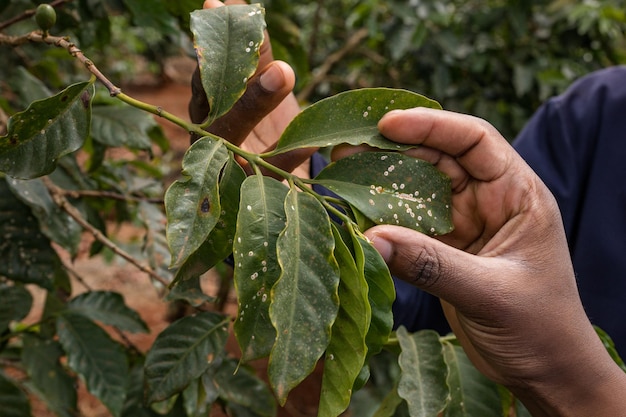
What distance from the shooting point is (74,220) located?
983 mm

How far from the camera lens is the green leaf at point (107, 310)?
41.1 inches

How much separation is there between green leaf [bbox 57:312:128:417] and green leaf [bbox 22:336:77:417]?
45 millimetres

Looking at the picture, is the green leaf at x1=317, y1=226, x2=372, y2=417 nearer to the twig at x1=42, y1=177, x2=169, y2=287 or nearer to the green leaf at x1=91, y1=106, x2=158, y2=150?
the twig at x1=42, y1=177, x2=169, y2=287

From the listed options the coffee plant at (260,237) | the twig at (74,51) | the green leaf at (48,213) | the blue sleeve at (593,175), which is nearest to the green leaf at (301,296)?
the coffee plant at (260,237)

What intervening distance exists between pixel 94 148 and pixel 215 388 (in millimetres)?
489

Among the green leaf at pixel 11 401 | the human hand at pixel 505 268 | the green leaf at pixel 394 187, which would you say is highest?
the green leaf at pixel 394 187

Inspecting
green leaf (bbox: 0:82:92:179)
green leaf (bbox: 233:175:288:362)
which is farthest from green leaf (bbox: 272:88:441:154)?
green leaf (bbox: 0:82:92:179)

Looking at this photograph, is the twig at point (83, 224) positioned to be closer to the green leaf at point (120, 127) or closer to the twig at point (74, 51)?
the green leaf at point (120, 127)

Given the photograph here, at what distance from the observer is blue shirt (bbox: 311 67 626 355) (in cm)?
120

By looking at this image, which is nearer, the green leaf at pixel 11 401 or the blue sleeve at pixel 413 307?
the green leaf at pixel 11 401

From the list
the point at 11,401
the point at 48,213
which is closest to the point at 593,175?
the point at 48,213

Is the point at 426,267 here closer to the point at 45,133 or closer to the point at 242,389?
the point at 45,133

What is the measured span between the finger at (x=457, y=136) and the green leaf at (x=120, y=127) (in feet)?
1.87

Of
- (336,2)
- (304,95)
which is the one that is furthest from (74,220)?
(336,2)
